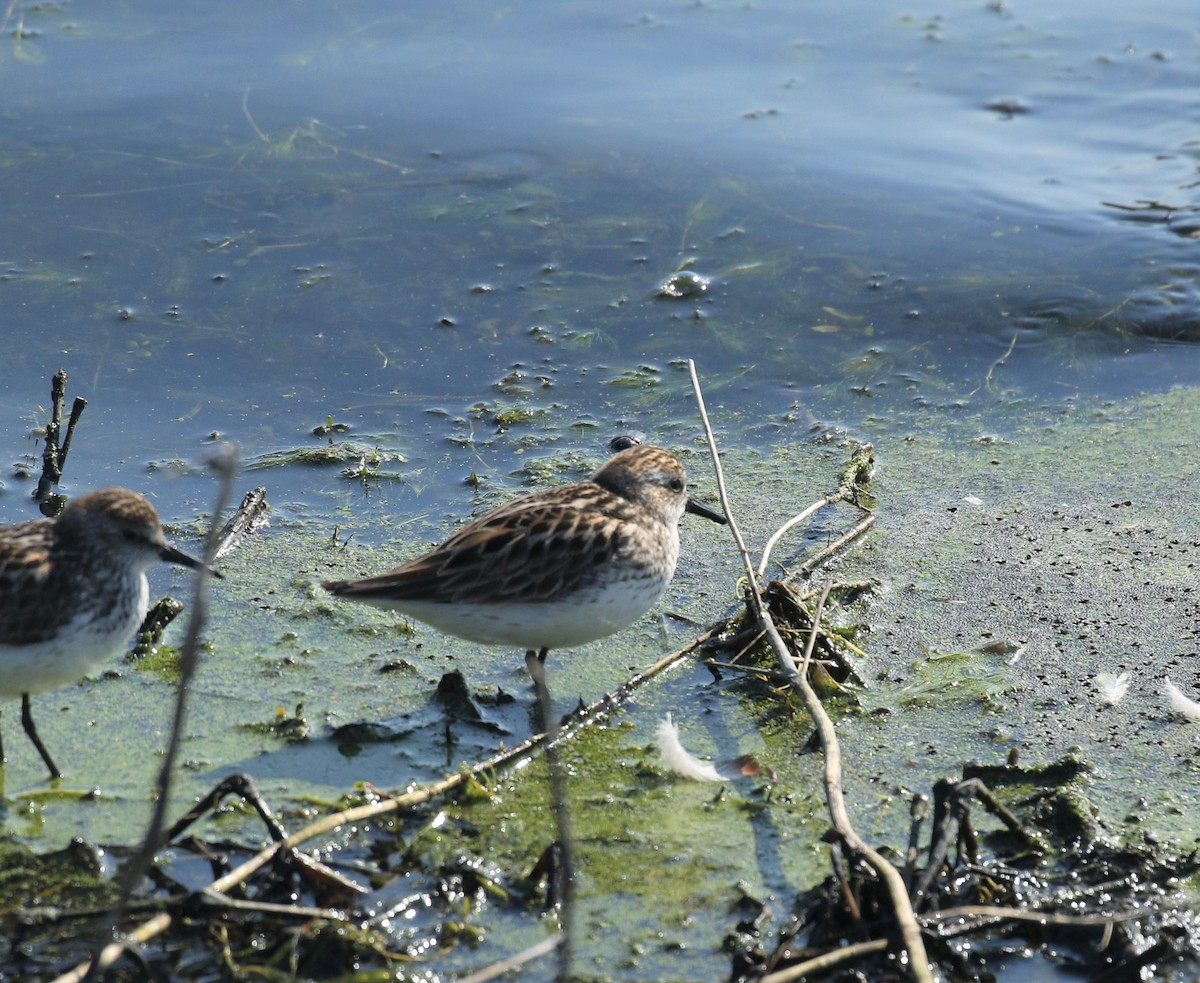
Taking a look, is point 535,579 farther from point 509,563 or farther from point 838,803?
point 838,803

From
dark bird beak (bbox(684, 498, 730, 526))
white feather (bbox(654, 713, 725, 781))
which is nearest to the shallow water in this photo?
dark bird beak (bbox(684, 498, 730, 526))

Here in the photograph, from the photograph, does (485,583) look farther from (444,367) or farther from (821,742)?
(444,367)

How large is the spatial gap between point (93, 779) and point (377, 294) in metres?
5.02

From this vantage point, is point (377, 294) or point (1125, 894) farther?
point (377, 294)

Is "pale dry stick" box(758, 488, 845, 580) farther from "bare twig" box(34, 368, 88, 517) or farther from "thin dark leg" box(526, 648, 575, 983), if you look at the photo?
"bare twig" box(34, 368, 88, 517)

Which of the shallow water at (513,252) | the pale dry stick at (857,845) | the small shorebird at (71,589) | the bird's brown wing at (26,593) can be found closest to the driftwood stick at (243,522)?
the shallow water at (513,252)

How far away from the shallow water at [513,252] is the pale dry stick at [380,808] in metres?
0.19

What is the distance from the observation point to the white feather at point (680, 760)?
17.7ft

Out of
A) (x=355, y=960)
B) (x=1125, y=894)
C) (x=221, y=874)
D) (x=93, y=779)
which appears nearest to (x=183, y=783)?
(x=93, y=779)

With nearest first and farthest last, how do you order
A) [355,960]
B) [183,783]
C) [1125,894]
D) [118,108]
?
[355,960], [1125,894], [183,783], [118,108]

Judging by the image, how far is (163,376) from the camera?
8742mm

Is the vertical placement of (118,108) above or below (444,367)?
above

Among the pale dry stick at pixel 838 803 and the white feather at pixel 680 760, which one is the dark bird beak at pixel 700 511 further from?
the white feather at pixel 680 760

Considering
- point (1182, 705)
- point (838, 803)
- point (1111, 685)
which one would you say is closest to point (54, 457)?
point (838, 803)
